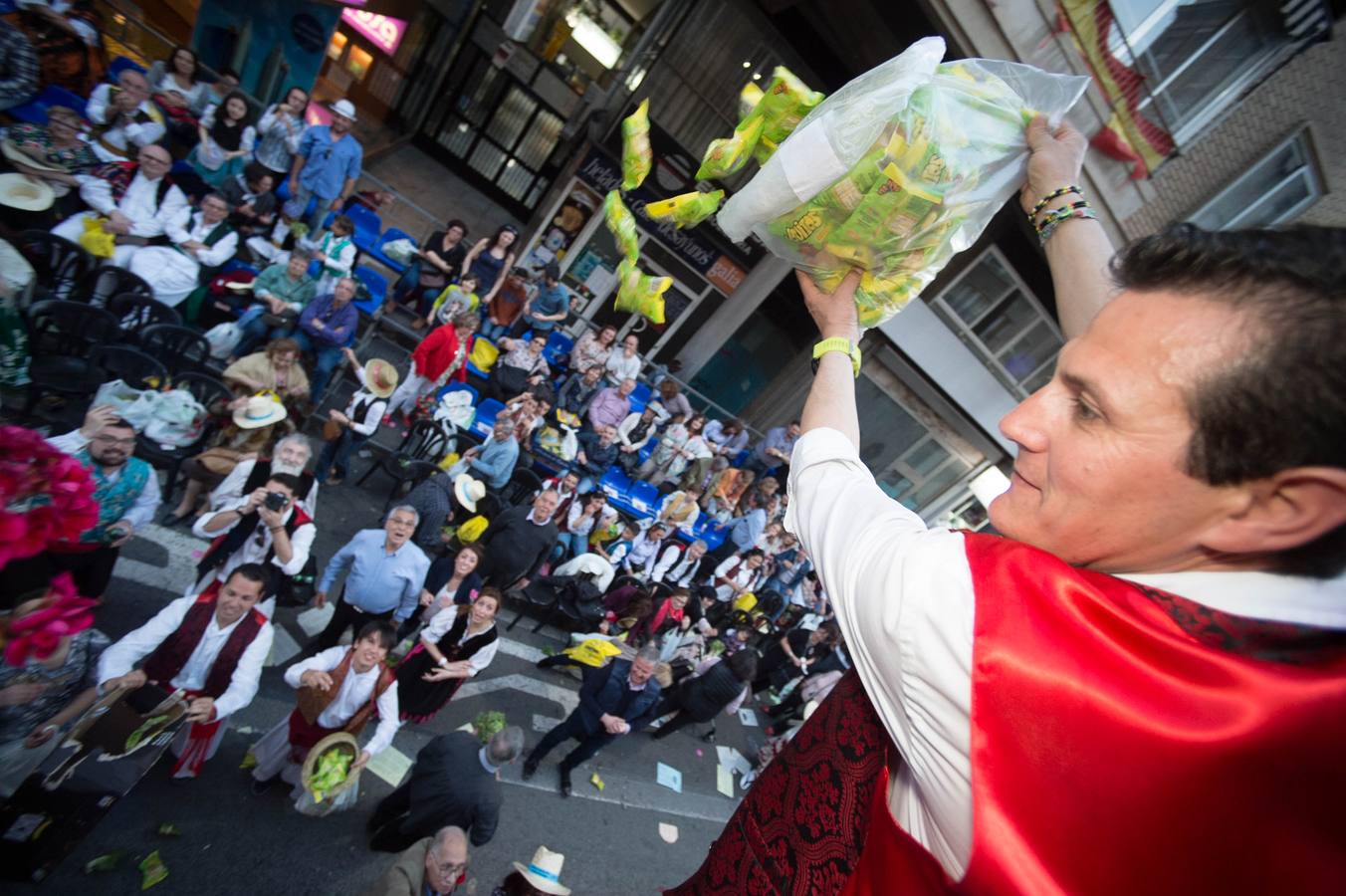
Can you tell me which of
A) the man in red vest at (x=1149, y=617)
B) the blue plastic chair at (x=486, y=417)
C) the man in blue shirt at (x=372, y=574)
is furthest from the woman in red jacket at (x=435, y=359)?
the man in red vest at (x=1149, y=617)

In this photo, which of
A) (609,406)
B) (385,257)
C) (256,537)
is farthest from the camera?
(385,257)

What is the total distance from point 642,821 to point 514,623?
8.75ft

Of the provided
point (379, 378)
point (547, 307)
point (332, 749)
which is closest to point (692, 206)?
point (332, 749)

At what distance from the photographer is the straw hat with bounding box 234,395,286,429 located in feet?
17.8

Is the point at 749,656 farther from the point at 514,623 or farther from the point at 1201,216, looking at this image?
the point at 1201,216

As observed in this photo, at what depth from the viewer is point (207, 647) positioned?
3746 mm

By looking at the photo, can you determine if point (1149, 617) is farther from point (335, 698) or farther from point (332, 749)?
point (335, 698)

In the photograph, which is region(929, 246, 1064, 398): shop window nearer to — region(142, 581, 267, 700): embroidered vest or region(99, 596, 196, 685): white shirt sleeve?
region(142, 581, 267, 700): embroidered vest

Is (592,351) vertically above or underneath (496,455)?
above

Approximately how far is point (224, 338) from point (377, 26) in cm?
1252

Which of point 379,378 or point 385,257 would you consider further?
point 385,257

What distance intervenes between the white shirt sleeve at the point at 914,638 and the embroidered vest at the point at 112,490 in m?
4.99

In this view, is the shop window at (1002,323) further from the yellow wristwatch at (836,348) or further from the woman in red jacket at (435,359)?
the yellow wristwatch at (836,348)

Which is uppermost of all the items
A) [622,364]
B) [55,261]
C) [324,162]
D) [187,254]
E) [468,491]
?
[622,364]
